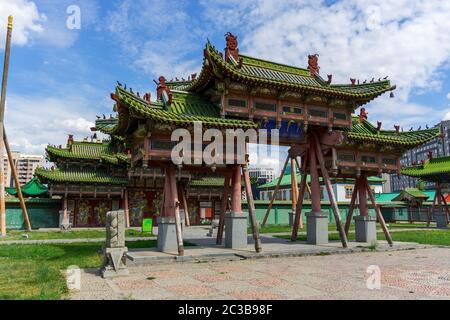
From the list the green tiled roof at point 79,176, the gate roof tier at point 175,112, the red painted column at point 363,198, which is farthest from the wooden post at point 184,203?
the gate roof tier at point 175,112

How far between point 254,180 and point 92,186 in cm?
1757

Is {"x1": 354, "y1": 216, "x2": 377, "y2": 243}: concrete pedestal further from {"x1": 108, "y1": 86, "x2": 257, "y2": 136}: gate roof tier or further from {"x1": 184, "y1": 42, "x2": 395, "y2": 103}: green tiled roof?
{"x1": 108, "y1": 86, "x2": 257, "y2": 136}: gate roof tier

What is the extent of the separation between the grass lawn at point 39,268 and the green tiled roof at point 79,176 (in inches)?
685

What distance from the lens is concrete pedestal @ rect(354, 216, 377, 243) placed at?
56.9ft

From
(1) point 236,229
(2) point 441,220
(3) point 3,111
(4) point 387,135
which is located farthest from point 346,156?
(2) point 441,220

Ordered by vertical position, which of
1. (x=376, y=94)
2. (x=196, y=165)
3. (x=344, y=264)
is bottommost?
(x=344, y=264)

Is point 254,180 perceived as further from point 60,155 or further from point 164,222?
point 164,222

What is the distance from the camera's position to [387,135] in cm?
1798

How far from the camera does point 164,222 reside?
13273 mm

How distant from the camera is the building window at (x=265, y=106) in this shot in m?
14.5

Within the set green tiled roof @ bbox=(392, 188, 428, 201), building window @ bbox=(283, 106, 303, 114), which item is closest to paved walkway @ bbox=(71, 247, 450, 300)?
building window @ bbox=(283, 106, 303, 114)

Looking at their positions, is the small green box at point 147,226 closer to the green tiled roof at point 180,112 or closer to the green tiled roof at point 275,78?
the green tiled roof at point 275,78

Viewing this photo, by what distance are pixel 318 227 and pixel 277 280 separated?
26.3 ft
